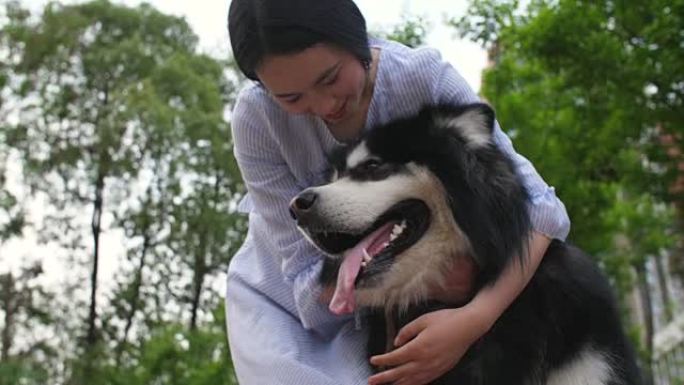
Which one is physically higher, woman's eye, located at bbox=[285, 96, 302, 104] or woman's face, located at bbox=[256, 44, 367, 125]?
woman's face, located at bbox=[256, 44, 367, 125]

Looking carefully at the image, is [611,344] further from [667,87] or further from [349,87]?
[667,87]

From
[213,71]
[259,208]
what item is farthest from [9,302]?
[259,208]

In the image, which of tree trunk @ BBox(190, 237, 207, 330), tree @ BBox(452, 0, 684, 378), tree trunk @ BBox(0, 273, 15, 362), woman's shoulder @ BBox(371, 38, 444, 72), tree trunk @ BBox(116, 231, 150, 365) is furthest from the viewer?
tree trunk @ BBox(116, 231, 150, 365)

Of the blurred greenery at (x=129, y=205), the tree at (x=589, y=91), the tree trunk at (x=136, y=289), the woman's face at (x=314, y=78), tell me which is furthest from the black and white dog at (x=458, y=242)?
the tree trunk at (x=136, y=289)

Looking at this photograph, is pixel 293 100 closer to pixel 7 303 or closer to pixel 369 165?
pixel 369 165

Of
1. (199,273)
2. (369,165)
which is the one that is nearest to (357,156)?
(369,165)

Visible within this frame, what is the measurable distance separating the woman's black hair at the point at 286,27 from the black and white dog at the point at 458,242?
0.38m

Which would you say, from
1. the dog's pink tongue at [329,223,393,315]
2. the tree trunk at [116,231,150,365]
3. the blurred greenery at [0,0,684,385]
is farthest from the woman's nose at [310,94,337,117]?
the tree trunk at [116,231,150,365]

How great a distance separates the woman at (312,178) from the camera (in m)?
2.67

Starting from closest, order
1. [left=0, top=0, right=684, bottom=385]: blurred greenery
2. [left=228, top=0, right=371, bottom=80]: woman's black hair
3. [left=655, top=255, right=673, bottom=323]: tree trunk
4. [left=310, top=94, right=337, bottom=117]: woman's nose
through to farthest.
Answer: [left=228, top=0, right=371, bottom=80]: woman's black hair
[left=310, top=94, right=337, bottom=117]: woman's nose
[left=0, top=0, right=684, bottom=385]: blurred greenery
[left=655, top=255, right=673, bottom=323]: tree trunk

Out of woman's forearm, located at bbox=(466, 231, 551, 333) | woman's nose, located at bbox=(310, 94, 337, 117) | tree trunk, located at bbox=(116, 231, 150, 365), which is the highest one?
woman's nose, located at bbox=(310, 94, 337, 117)

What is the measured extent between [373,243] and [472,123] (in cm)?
52

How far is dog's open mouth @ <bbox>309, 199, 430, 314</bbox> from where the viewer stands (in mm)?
2721

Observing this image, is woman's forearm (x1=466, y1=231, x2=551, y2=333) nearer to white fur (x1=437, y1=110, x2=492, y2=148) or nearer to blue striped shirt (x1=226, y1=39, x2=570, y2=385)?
blue striped shirt (x1=226, y1=39, x2=570, y2=385)
